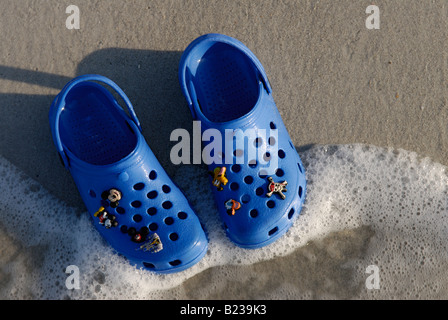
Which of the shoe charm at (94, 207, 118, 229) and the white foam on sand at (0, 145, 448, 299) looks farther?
the white foam on sand at (0, 145, 448, 299)

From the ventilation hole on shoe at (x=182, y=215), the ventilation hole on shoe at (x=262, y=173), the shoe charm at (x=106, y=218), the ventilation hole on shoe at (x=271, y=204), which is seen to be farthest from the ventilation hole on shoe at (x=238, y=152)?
the shoe charm at (x=106, y=218)

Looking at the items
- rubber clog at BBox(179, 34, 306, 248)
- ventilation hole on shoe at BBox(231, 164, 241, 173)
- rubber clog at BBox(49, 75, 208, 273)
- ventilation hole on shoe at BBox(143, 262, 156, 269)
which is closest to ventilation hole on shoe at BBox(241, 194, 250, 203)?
rubber clog at BBox(179, 34, 306, 248)

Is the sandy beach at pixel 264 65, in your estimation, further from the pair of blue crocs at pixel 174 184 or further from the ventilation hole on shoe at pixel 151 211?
the ventilation hole on shoe at pixel 151 211

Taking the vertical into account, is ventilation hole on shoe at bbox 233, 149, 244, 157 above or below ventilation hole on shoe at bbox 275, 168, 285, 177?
above

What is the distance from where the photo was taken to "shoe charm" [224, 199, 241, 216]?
1.83 m

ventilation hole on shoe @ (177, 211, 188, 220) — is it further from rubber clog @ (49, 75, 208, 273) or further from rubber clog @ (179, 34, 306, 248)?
rubber clog @ (179, 34, 306, 248)

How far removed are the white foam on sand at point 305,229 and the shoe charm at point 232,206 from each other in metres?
0.21

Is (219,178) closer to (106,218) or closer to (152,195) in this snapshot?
(152,195)

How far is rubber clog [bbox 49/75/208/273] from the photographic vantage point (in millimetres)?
1818

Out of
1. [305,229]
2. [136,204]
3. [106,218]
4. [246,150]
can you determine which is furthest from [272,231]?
[106,218]

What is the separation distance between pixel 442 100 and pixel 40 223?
1.96m

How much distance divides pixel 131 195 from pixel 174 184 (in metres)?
0.21

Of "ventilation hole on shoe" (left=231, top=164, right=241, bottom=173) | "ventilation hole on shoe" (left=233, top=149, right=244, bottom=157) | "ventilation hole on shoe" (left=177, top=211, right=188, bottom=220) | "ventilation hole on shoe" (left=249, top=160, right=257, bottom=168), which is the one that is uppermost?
"ventilation hole on shoe" (left=233, top=149, right=244, bottom=157)
